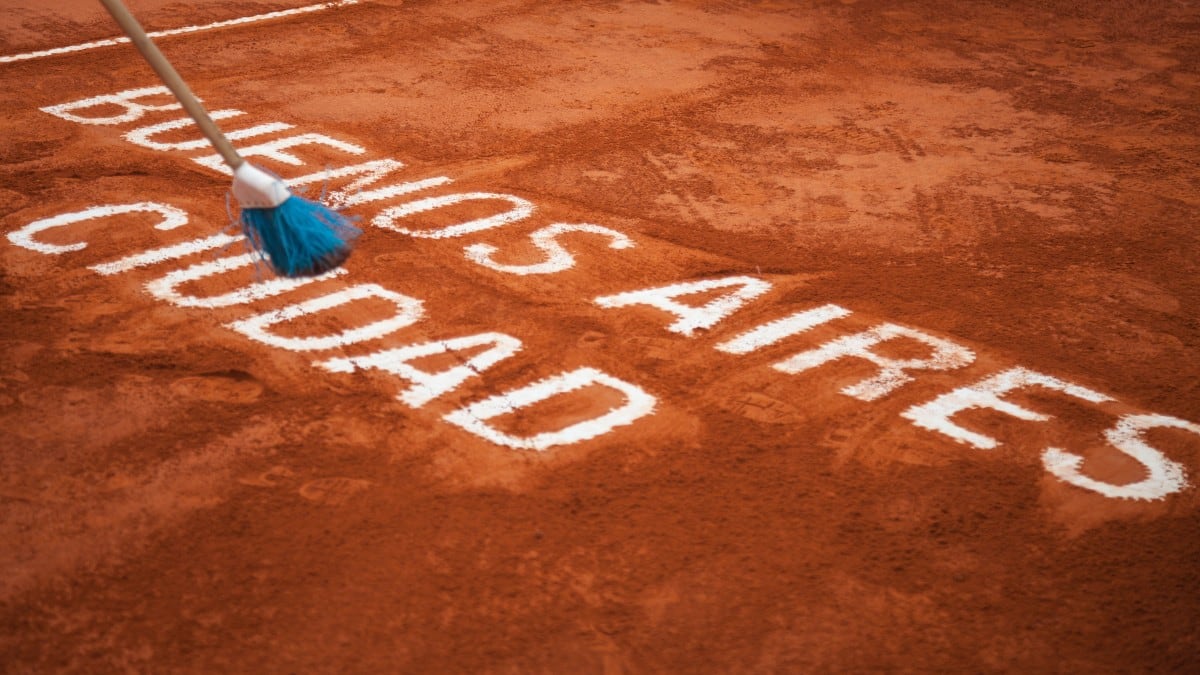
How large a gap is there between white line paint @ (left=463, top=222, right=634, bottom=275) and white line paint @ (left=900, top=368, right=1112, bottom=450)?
5.66ft

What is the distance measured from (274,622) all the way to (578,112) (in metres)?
4.65

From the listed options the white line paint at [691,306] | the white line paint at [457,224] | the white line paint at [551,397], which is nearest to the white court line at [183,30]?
the white line paint at [457,224]

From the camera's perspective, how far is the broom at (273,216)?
3701mm

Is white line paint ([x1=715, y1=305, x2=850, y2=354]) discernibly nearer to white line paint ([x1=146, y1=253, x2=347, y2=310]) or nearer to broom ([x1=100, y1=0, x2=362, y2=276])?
broom ([x1=100, y1=0, x2=362, y2=276])

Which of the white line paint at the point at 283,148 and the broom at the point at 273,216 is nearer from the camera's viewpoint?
the broom at the point at 273,216

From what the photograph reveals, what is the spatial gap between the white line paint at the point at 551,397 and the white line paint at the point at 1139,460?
1441 mm

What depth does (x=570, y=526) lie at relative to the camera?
11.3 feet

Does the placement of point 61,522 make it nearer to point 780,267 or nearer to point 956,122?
point 780,267

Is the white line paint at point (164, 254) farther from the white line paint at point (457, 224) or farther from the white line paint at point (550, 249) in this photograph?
the white line paint at point (550, 249)

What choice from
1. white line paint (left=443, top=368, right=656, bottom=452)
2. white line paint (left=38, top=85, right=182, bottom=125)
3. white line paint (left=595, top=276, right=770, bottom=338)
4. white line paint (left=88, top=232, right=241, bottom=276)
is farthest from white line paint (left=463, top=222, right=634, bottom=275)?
white line paint (left=38, top=85, right=182, bottom=125)

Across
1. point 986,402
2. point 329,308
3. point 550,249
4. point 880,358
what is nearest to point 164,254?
point 329,308

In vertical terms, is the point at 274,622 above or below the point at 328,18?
below

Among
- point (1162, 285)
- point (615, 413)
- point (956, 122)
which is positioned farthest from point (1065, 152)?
point (615, 413)

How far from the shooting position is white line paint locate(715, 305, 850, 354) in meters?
4.53
